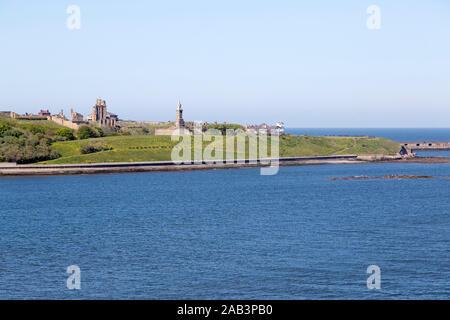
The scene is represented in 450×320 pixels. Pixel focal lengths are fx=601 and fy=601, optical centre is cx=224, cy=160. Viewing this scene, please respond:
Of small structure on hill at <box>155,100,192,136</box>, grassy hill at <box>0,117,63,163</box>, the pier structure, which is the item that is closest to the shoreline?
grassy hill at <box>0,117,63,163</box>

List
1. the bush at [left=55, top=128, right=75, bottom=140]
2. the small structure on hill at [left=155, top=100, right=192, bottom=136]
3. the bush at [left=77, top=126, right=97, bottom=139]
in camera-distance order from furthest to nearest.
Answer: the small structure on hill at [left=155, top=100, right=192, bottom=136]
the bush at [left=77, top=126, right=97, bottom=139]
the bush at [left=55, top=128, right=75, bottom=140]

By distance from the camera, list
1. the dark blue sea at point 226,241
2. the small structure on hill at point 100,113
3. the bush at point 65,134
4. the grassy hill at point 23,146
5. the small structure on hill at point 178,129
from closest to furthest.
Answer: the dark blue sea at point 226,241 < the grassy hill at point 23,146 < the bush at point 65,134 < the small structure on hill at point 178,129 < the small structure on hill at point 100,113

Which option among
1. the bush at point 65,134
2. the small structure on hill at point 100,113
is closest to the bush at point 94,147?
the bush at point 65,134

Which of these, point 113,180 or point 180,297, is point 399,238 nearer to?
point 180,297

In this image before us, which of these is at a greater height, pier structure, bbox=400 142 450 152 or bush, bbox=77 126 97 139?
bush, bbox=77 126 97 139

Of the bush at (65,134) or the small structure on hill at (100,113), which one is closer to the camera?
the bush at (65,134)

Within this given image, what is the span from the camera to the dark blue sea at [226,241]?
3100cm

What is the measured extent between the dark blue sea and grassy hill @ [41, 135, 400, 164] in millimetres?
35351

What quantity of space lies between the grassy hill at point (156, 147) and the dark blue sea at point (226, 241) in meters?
35.4

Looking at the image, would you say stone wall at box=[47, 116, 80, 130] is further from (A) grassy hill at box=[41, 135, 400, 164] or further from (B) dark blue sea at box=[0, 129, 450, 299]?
(B) dark blue sea at box=[0, 129, 450, 299]

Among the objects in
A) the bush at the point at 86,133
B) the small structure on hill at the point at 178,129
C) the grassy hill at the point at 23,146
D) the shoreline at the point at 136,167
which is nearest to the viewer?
the shoreline at the point at 136,167

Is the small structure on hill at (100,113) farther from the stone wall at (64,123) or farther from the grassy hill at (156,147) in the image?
the grassy hill at (156,147)

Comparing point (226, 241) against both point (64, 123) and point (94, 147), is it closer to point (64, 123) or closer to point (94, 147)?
point (94, 147)

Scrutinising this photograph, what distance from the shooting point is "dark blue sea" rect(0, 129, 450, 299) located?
102 ft
